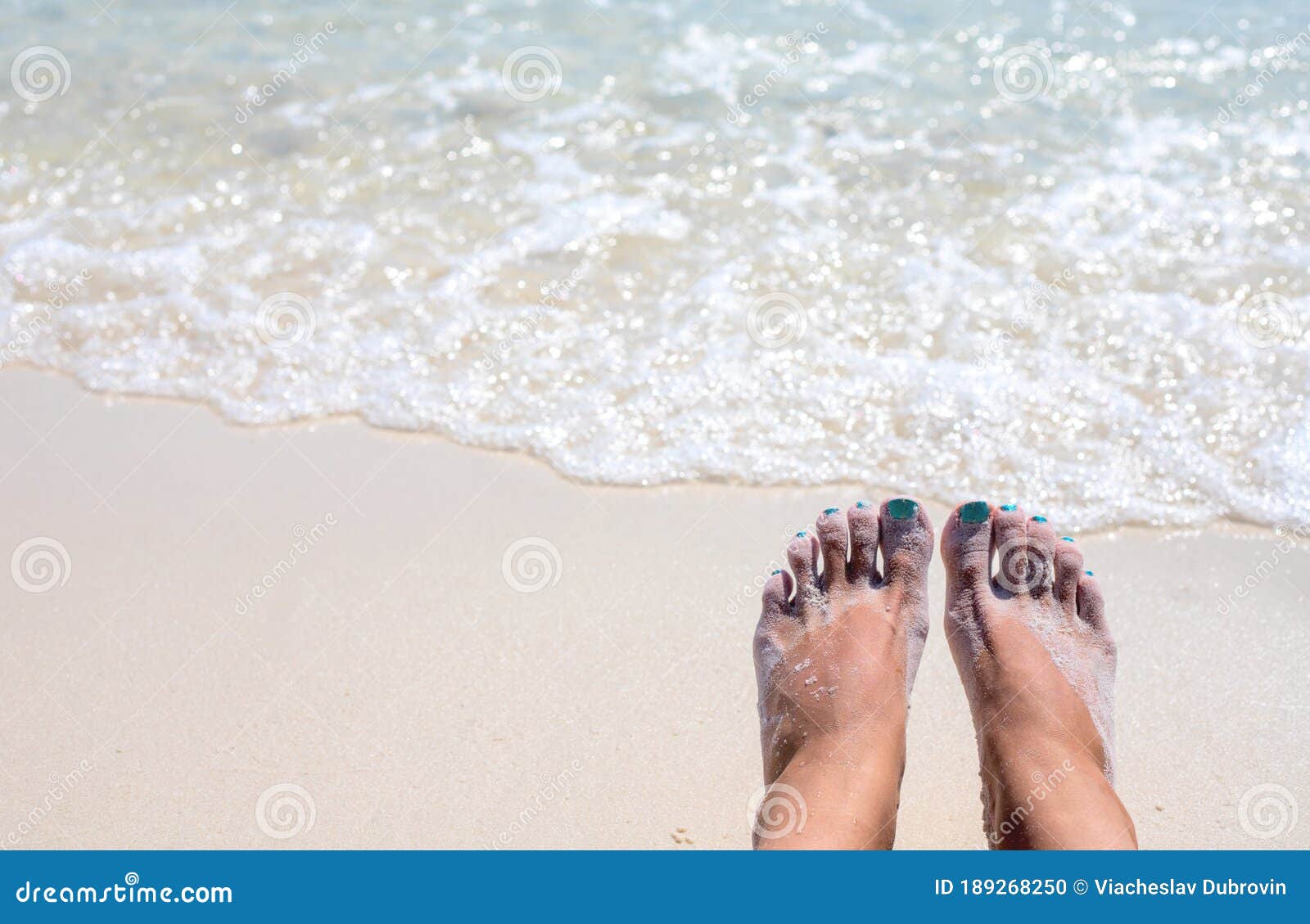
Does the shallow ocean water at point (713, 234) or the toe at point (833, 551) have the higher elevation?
the shallow ocean water at point (713, 234)

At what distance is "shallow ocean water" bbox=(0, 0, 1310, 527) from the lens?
313cm

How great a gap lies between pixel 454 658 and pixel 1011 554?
1.37 meters

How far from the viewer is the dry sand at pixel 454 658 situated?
227 cm

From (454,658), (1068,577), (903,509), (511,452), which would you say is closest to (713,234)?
(511,452)

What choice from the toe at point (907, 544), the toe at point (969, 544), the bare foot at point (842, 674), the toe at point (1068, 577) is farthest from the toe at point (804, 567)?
the toe at point (1068, 577)

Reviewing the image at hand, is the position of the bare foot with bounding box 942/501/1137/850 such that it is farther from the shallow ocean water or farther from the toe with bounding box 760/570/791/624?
the toe with bounding box 760/570/791/624

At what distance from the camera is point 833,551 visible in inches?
109

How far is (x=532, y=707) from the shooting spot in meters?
2.45

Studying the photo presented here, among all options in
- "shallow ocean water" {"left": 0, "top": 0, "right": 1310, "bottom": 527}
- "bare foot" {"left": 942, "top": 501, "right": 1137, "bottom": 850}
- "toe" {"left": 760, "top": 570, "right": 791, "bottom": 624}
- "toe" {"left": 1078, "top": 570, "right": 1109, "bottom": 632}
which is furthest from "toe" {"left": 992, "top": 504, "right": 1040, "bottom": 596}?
"toe" {"left": 760, "top": 570, "right": 791, "bottom": 624}

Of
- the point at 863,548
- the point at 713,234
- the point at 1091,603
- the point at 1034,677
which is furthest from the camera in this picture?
the point at 713,234

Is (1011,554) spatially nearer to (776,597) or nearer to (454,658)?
(776,597)

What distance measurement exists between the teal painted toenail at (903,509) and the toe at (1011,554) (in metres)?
0.20

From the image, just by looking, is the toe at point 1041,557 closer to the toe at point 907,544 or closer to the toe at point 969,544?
the toe at point 969,544

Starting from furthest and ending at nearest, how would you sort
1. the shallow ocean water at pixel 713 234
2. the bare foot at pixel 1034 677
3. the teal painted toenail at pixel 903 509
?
the shallow ocean water at pixel 713 234
the teal painted toenail at pixel 903 509
the bare foot at pixel 1034 677
